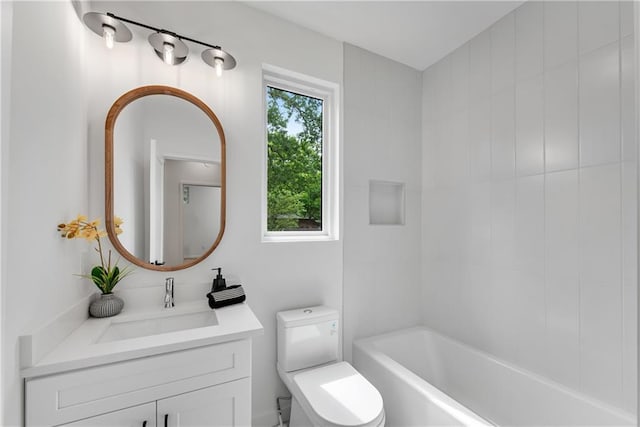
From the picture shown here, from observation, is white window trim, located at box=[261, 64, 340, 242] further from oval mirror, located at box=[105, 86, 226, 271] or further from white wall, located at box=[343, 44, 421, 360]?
oval mirror, located at box=[105, 86, 226, 271]

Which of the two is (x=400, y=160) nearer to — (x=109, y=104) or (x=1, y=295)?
(x=109, y=104)

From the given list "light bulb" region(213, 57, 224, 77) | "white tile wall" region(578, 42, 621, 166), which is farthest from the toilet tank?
"white tile wall" region(578, 42, 621, 166)

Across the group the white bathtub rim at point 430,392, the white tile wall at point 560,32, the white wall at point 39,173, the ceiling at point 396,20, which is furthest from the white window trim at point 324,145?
the white tile wall at point 560,32

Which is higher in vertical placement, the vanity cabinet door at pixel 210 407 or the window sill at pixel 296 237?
the window sill at pixel 296 237

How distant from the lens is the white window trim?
1859mm

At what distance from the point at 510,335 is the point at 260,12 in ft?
Result: 8.43

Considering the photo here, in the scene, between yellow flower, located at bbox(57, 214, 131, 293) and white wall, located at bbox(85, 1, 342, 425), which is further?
white wall, located at bbox(85, 1, 342, 425)

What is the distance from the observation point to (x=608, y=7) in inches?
53.1

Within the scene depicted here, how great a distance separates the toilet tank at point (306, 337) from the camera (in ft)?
5.39

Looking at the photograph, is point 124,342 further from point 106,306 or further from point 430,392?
point 430,392

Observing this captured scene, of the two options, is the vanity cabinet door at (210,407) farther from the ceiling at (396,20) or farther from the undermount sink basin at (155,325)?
the ceiling at (396,20)

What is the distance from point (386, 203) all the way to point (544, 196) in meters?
1.03

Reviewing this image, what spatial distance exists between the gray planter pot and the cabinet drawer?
416mm

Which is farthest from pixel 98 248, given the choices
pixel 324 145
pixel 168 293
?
pixel 324 145
